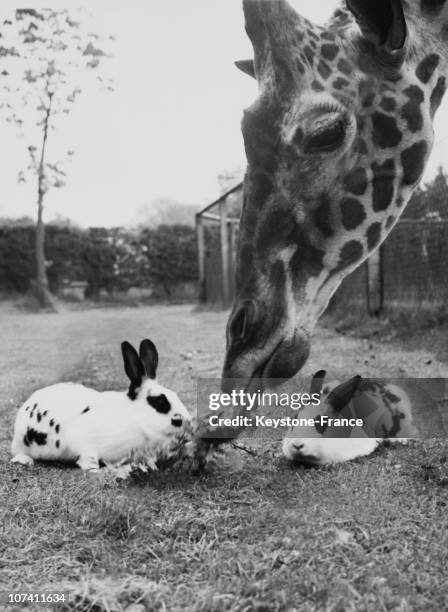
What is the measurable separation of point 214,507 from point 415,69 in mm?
1316

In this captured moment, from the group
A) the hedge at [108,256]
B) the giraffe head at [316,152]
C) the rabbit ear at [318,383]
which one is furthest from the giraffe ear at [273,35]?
the hedge at [108,256]

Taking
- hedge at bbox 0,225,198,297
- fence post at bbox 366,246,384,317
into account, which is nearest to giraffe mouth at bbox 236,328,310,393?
fence post at bbox 366,246,384,317

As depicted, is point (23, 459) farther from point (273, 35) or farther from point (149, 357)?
point (273, 35)

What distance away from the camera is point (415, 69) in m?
1.63

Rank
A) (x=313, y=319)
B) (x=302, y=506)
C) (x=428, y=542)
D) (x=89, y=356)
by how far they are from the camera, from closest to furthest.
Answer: (x=313, y=319) < (x=428, y=542) < (x=302, y=506) < (x=89, y=356)

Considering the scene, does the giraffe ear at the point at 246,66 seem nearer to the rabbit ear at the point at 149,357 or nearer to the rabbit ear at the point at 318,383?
the rabbit ear at the point at 149,357

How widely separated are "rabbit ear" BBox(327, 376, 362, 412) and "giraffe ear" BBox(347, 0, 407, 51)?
136cm

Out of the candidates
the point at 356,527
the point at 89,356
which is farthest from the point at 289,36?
the point at 89,356

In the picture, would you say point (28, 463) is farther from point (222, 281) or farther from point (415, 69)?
point (222, 281)

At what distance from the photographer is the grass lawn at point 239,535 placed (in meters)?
1.41

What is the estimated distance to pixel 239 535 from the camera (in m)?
1.77

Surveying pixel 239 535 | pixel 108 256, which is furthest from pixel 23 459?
pixel 108 256

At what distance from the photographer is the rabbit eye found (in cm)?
255

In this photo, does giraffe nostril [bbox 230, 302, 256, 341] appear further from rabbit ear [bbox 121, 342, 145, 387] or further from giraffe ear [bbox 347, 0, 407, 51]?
rabbit ear [bbox 121, 342, 145, 387]
